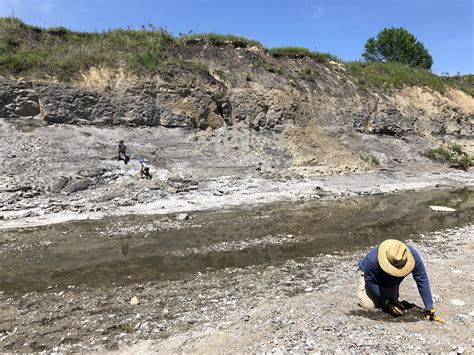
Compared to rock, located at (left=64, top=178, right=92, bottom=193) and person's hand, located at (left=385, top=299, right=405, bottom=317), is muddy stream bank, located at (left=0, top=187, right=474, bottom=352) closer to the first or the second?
person's hand, located at (left=385, top=299, right=405, bottom=317)

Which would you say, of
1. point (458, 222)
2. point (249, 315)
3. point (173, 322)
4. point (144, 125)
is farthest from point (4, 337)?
point (144, 125)

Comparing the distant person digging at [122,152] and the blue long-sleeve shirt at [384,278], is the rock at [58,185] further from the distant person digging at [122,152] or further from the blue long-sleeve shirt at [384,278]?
the blue long-sleeve shirt at [384,278]

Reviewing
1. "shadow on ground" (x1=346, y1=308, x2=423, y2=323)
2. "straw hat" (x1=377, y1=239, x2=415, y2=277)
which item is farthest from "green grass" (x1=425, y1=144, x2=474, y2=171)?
"straw hat" (x1=377, y1=239, x2=415, y2=277)

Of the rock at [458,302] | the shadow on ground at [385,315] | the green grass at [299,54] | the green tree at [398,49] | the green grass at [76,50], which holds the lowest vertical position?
the rock at [458,302]

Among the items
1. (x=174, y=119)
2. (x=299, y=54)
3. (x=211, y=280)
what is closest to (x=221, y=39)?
(x=299, y=54)

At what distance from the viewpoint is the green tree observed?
50844mm

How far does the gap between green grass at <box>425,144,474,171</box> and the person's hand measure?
87.1ft

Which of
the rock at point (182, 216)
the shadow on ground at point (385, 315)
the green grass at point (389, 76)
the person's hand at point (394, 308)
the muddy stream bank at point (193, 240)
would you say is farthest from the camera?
the green grass at point (389, 76)

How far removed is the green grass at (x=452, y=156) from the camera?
2909 centimetres

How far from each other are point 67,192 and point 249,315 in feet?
43.4

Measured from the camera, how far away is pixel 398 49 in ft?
168

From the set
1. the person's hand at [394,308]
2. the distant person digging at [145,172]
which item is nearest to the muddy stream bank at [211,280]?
the person's hand at [394,308]

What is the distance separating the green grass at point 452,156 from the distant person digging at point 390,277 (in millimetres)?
26381

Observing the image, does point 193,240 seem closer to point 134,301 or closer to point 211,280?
point 211,280
